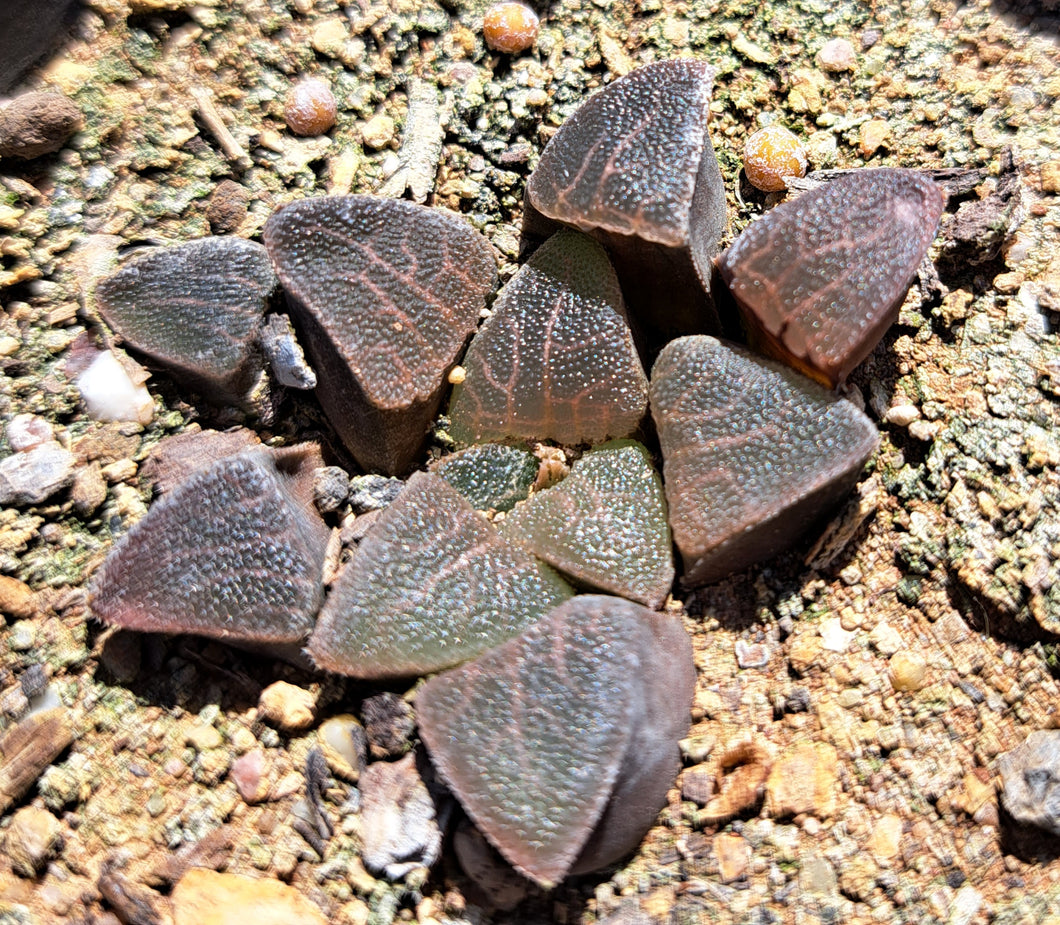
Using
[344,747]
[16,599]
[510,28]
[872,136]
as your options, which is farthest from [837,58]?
[16,599]

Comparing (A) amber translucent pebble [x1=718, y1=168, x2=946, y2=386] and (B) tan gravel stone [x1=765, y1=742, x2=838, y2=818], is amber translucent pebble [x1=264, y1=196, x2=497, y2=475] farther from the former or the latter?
(B) tan gravel stone [x1=765, y1=742, x2=838, y2=818]

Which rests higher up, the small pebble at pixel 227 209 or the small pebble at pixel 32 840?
the small pebble at pixel 227 209

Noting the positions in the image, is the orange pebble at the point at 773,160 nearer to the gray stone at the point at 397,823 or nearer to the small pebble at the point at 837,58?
the small pebble at the point at 837,58

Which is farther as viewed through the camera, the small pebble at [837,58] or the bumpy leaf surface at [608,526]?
the small pebble at [837,58]

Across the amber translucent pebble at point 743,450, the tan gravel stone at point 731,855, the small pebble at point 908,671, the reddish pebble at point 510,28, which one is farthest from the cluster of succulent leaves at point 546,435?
the reddish pebble at point 510,28

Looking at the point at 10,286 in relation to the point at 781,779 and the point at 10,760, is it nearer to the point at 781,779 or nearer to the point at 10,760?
the point at 10,760

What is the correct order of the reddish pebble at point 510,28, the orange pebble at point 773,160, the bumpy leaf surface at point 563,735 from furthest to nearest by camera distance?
1. the reddish pebble at point 510,28
2. the orange pebble at point 773,160
3. the bumpy leaf surface at point 563,735

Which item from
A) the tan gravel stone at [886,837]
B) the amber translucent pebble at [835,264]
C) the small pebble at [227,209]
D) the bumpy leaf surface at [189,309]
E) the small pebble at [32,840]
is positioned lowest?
the small pebble at [32,840]
